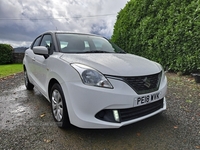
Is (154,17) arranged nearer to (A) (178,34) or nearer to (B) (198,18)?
(A) (178,34)

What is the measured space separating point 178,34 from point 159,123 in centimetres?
402

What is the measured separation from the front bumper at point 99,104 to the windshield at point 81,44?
0.92 meters

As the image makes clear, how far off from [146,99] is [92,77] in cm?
76

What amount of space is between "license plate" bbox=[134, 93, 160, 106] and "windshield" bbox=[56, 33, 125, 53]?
128cm

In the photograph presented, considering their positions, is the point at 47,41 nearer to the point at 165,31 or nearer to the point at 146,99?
the point at 146,99

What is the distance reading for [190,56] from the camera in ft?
17.4

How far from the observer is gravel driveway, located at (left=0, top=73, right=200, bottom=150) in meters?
2.07

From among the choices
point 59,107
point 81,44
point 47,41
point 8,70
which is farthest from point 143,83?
point 8,70

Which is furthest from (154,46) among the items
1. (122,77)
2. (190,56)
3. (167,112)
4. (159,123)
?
(122,77)

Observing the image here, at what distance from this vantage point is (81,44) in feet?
9.82

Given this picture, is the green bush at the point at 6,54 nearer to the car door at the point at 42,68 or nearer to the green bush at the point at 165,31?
the green bush at the point at 165,31

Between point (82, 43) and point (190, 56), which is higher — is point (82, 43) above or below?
above

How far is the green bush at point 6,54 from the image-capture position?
13.9m

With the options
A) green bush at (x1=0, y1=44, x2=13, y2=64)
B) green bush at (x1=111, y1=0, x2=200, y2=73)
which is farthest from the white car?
green bush at (x1=0, y1=44, x2=13, y2=64)
